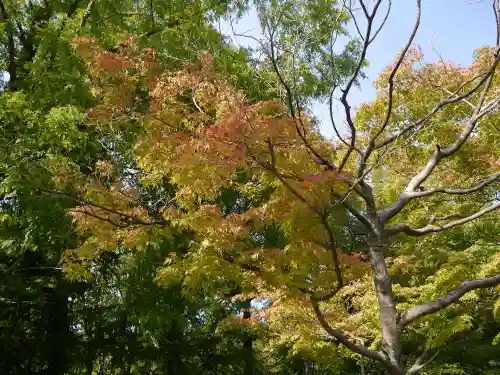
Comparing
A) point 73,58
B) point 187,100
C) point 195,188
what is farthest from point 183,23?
point 195,188

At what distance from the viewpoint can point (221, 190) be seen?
7027 millimetres

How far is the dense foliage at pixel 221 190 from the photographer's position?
395cm

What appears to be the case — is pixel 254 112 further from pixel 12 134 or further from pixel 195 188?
pixel 12 134

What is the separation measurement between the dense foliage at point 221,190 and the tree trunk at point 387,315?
1 centimetres

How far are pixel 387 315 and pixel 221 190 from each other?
3.71 m

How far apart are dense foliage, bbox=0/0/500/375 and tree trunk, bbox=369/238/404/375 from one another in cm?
1

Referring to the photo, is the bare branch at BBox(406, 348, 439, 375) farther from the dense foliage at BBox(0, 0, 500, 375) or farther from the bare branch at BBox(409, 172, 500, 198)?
the bare branch at BBox(409, 172, 500, 198)

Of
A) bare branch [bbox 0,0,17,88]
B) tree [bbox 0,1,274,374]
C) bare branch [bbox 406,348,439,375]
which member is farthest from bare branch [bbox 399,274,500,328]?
bare branch [bbox 0,0,17,88]

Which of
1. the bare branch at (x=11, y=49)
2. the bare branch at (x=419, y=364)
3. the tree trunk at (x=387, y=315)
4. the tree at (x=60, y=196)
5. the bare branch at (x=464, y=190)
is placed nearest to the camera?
the tree trunk at (x=387, y=315)

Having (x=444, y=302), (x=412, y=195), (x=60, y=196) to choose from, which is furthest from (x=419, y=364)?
(x=60, y=196)

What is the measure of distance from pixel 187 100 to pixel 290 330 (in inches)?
171

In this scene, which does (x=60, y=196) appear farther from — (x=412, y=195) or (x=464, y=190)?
(x=464, y=190)

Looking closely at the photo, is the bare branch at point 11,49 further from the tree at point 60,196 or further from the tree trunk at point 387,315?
the tree trunk at point 387,315

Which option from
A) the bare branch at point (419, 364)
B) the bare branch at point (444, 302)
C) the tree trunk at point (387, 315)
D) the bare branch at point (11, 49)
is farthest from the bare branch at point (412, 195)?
the bare branch at point (11, 49)
